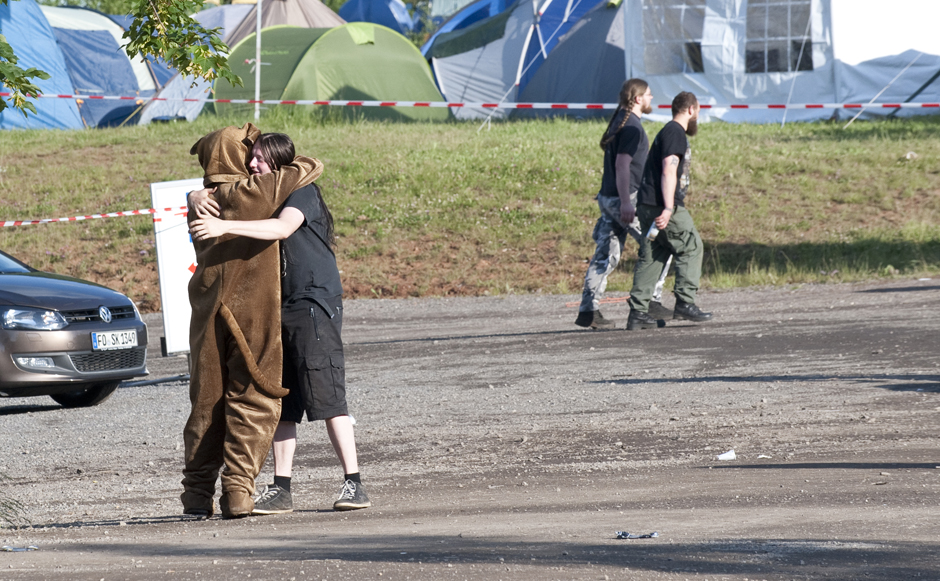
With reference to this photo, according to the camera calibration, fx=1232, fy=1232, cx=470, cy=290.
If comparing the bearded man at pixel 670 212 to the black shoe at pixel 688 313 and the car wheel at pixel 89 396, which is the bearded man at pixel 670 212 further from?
the car wheel at pixel 89 396

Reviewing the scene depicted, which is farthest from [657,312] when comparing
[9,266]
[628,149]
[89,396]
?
[9,266]

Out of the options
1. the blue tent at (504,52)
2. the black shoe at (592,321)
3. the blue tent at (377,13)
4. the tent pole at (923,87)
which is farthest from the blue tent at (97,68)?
the blue tent at (377,13)

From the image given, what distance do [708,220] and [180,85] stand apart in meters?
13.9

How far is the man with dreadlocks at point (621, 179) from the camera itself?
35.1ft

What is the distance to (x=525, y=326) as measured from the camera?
12516mm

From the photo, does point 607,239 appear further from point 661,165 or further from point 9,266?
point 9,266

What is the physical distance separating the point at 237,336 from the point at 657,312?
6909 millimetres

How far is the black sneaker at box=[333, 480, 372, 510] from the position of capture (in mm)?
5297

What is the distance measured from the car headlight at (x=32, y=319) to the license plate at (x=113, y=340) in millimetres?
248

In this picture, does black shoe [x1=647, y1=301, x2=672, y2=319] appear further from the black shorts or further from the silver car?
the black shorts

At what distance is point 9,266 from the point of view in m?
9.87

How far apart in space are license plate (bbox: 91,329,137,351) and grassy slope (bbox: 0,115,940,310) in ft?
22.8

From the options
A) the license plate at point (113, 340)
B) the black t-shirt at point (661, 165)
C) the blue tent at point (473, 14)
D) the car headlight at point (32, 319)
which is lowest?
the license plate at point (113, 340)

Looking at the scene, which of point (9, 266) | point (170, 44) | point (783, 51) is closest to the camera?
point (170, 44)
